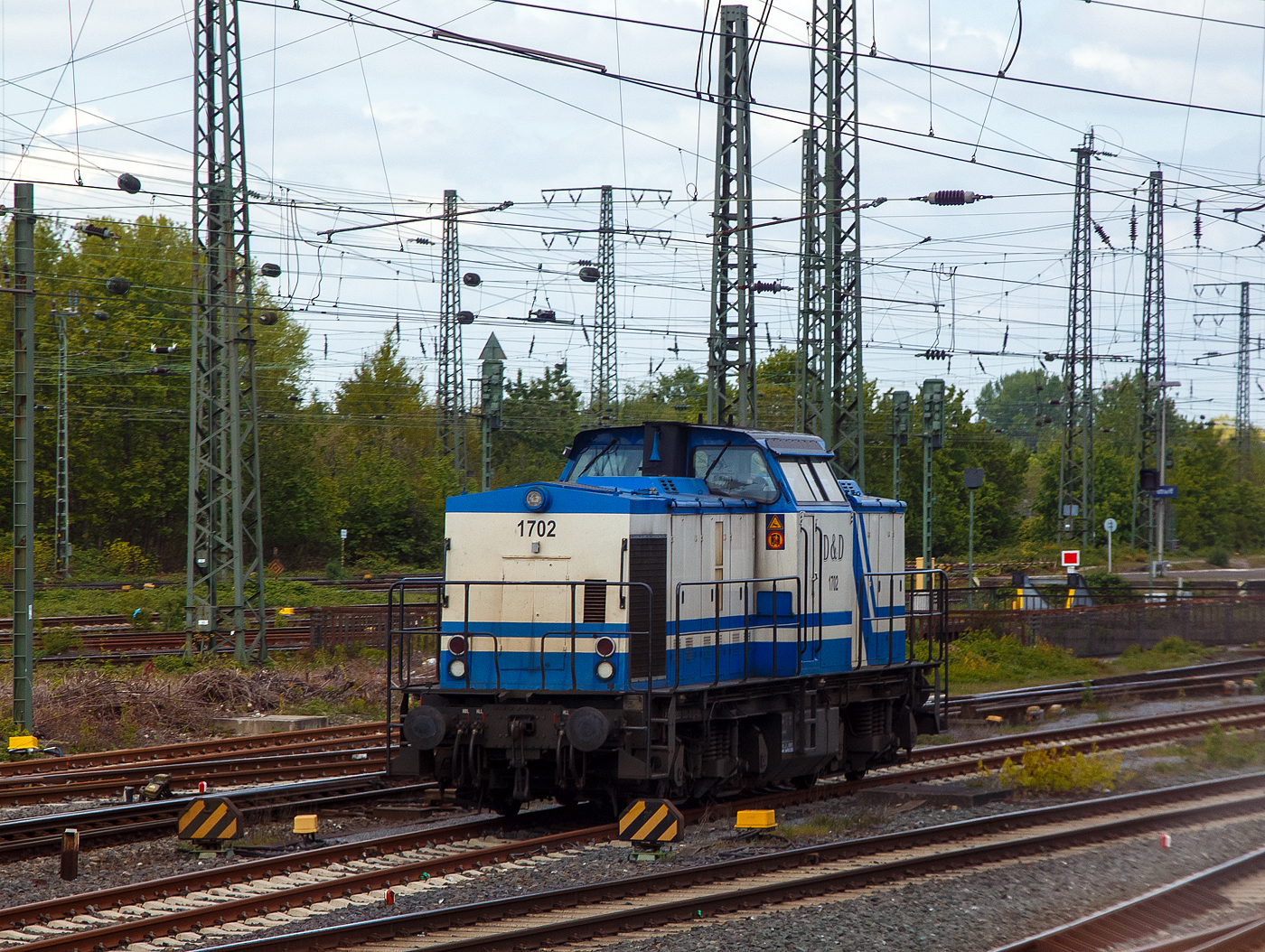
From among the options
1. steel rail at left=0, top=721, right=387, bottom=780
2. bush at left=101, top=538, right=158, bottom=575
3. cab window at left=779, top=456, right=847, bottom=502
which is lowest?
steel rail at left=0, top=721, right=387, bottom=780

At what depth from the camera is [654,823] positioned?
9555 millimetres

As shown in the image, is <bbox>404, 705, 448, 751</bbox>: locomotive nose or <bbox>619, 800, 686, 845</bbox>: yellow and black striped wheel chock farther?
<bbox>404, 705, 448, 751</bbox>: locomotive nose

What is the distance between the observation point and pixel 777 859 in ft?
31.3

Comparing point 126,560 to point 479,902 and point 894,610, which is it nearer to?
point 894,610

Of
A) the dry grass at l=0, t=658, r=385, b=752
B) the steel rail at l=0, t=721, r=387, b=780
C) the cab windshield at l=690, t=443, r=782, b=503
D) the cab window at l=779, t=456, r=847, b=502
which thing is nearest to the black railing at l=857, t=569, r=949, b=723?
the cab window at l=779, t=456, r=847, b=502

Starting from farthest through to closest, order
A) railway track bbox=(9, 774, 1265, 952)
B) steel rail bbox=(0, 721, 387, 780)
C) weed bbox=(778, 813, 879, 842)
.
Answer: steel rail bbox=(0, 721, 387, 780)
weed bbox=(778, 813, 879, 842)
railway track bbox=(9, 774, 1265, 952)

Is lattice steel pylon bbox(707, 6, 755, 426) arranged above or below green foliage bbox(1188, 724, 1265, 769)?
above

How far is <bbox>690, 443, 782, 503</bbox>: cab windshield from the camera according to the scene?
11.8 meters

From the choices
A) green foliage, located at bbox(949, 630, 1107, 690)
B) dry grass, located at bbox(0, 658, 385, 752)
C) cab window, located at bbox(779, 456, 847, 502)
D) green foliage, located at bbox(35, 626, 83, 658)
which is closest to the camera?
cab window, located at bbox(779, 456, 847, 502)

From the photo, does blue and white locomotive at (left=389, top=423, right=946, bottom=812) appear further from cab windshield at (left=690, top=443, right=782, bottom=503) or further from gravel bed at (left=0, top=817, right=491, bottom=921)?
gravel bed at (left=0, top=817, right=491, bottom=921)

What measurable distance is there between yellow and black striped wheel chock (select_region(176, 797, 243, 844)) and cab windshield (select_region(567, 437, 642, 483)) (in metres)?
4.25

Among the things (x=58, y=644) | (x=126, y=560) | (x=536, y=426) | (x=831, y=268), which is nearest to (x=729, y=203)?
(x=831, y=268)

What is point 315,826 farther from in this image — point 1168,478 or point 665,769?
point 1168,478

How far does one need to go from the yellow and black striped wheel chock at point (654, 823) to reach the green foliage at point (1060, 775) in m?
5.25
